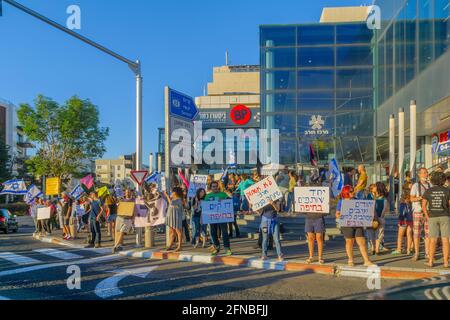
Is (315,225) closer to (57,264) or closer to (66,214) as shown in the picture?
(57,264)

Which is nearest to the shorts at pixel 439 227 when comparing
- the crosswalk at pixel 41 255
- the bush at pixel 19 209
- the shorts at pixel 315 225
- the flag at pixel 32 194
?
the shorts at pixel 315 225

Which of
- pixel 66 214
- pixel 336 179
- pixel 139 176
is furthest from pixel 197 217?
pixel 66 214

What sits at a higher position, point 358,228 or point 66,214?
point 358,228

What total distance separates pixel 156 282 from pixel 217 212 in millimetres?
3689

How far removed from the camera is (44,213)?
20531 mm

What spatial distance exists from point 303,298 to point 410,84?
1600cm

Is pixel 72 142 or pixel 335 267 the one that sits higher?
pixel 72 142

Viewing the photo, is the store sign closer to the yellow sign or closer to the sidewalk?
the yellow sign

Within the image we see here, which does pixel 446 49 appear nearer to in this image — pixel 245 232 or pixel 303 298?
pixel 245 232

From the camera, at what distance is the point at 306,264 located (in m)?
10.6

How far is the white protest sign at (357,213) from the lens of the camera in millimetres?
10438

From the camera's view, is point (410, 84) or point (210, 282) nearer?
point (210, 282)

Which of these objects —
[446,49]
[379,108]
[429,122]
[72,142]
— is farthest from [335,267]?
[72,142]
